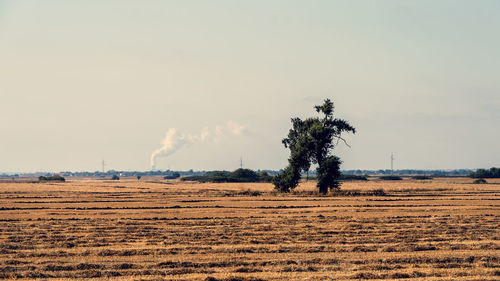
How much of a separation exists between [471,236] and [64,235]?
68.1 ft

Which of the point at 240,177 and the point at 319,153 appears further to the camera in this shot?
the point at 240,177

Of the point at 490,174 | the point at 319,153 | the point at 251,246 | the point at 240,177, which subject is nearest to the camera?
the point at 251,246

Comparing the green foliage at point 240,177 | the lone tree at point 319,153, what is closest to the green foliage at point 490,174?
the green foliage at point 240,177

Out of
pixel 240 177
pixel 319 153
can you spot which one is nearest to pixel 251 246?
pixel 319 153

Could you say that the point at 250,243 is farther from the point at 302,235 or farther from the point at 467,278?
the point at 467,278

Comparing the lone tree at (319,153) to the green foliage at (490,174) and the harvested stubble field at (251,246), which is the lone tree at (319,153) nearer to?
the harvested stubble field at (251,246)

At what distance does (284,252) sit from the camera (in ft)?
80.9

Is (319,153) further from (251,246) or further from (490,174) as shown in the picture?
(490,174)

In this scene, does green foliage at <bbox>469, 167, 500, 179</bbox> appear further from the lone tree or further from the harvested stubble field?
the harvested stubble field

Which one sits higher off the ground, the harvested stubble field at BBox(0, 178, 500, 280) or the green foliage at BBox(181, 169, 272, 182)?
the green foliage at BBox(181, 169, 272, 182)

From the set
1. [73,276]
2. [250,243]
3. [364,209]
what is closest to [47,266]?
[73,276]

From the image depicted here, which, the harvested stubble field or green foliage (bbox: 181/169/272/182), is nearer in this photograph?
the harvested stubble field

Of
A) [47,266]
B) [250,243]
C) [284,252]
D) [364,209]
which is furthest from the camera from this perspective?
[364,209]

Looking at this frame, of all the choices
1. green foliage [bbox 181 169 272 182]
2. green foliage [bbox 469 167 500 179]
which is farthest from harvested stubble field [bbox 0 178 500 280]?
green foliage [bbox 469 167 500 179]
